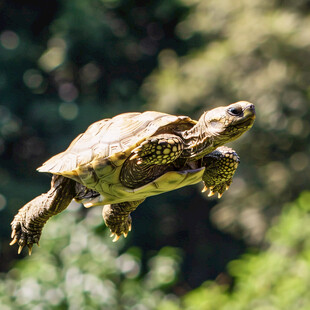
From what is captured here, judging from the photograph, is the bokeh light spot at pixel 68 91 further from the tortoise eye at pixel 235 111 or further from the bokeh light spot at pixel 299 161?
the tortoise eye at pixel 235 111

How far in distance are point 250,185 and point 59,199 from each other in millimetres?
10066

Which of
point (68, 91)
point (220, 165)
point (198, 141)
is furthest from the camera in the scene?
point (68, 91)

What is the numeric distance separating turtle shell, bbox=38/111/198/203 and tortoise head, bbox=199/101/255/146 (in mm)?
193

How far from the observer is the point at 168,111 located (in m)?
12.7

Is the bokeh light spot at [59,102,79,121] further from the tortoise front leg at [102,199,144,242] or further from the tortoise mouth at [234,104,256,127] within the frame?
the tortoise mouth at [234,104,256,127]

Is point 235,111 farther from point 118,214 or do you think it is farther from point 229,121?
point 118,214

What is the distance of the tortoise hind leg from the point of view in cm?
308

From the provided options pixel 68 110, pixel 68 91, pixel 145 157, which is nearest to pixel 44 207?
pixel 145 157

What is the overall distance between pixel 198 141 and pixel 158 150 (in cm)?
24

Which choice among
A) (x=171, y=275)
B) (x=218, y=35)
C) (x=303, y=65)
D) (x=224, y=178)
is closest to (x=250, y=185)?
(x=303, y=65)

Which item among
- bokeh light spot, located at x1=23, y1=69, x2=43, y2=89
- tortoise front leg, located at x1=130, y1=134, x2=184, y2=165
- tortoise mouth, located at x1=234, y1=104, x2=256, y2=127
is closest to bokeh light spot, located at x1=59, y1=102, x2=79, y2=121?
bokeh light spot, located at x1=23, y1=69, x2=43, y2=89

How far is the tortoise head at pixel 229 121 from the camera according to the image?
2.58 meters

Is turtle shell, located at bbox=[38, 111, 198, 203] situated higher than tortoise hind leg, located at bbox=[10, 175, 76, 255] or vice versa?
turtle shell, located at bbox=[38, 111, 198, 203]

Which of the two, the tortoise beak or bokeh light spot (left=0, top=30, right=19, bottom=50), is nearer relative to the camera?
the tortoise beak
